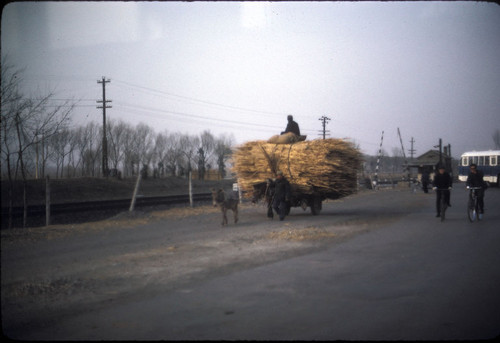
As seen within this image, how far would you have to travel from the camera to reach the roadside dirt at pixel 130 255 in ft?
18.8

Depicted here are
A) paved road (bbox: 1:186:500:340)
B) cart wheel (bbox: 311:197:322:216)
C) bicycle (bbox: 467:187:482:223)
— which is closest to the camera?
paved road (bbox: 1:186:500:340)

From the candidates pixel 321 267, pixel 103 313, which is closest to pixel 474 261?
pixel 321 267

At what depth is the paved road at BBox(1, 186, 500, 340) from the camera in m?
4.46

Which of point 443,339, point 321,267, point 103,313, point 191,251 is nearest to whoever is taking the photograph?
point 443,339

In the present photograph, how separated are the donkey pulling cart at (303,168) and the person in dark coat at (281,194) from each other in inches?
15.4

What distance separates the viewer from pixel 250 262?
7844mm

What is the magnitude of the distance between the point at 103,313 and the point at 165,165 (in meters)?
47.2

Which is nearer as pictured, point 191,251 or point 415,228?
point 191,251

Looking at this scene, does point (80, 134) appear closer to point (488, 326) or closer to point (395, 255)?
point (395, 255)

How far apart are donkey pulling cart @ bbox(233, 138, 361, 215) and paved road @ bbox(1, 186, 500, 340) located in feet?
21.8

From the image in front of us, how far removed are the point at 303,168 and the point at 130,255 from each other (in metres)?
7.69

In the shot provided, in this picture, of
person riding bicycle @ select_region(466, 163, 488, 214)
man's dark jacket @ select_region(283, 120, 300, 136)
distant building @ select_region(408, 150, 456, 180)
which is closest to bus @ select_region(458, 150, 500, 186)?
distant building @ select_region(408, 150, 456, 180)

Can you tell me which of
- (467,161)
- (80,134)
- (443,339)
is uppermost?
(80,134)

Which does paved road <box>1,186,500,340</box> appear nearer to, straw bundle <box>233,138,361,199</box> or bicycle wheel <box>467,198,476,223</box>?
bicycle wheel <box>467,198,476,223</box>
